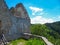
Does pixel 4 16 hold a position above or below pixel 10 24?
A: above

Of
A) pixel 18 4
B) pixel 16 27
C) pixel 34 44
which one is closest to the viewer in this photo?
pixel 34 44

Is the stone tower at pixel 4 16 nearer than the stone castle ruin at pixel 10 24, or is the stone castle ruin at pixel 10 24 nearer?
the stone tower at pixel 4 16

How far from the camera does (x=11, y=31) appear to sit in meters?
17.2

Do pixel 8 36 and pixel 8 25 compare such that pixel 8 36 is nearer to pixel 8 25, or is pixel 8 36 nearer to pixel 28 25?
pixel 8 25

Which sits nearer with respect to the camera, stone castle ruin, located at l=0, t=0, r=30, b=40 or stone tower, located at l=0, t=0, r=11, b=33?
stone tower, located at l=0, t=0, r=11, b=33

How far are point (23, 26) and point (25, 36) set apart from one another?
5.57 ft

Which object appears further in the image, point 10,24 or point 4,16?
point 10,24

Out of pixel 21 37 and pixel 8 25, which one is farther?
pixel 21 37

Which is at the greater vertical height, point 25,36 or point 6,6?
point 6,6

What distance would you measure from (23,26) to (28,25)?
4.59 feet

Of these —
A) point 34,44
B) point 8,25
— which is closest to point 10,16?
point 8,25

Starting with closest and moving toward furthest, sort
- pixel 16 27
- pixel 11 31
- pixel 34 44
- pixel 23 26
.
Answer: pixel 34 44, pixel 11 31, pixel 16 27, pixel 23 26

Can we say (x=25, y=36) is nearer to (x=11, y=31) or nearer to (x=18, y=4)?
(x=11, y=31)

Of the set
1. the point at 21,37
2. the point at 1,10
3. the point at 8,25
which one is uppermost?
the point at 1,10
